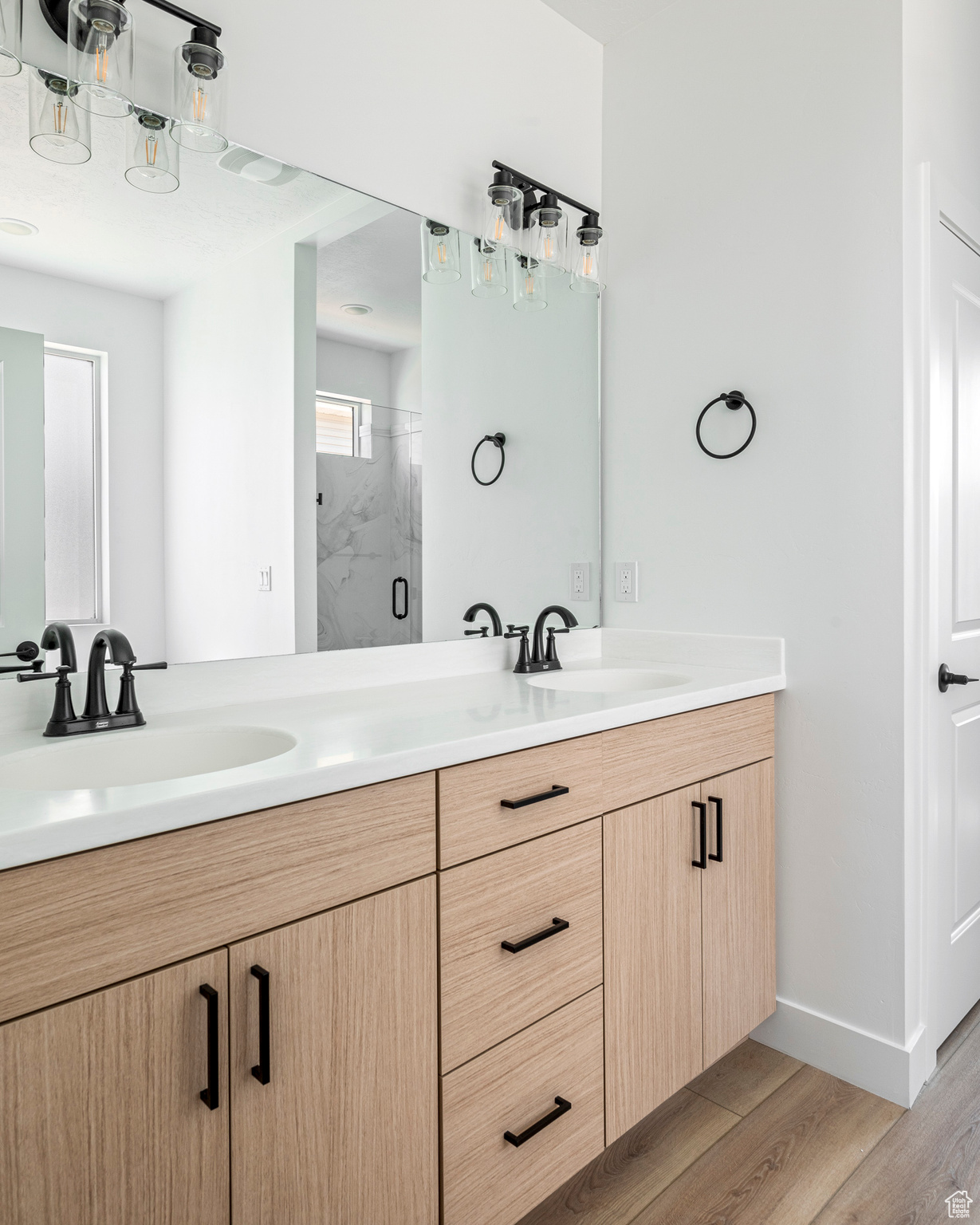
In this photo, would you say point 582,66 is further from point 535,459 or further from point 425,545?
point 425,545

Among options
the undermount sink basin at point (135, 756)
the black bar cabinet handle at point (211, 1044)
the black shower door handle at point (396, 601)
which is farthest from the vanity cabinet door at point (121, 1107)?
the black shower door handle at point (396, 601)

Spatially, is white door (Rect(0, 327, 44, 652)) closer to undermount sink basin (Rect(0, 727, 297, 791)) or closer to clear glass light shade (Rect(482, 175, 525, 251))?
undermount sink basin (Rect(0, 727, 297, 791))

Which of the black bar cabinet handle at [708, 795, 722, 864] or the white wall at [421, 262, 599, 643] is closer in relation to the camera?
the black bar cabinet handle at [708, 795, 722, 864]

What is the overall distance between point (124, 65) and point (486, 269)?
36.0 inches

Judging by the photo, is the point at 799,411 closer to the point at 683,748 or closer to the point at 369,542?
the point at 683,748

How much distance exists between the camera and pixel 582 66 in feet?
7.19

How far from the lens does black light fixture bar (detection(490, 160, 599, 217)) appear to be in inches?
74.2

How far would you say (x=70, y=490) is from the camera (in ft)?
4.34

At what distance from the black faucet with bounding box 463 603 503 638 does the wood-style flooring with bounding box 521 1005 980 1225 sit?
1.14 m

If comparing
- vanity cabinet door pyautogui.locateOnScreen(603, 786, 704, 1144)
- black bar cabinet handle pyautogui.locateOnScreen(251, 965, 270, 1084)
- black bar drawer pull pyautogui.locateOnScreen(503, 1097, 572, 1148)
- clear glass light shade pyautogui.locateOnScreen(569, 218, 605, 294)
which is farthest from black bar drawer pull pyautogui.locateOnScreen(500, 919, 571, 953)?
clear glass light shade pyautogui.locateOnScreen(569, 218, 605, 294)

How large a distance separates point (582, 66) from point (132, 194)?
1.46 meters

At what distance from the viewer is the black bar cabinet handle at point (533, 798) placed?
122 cm

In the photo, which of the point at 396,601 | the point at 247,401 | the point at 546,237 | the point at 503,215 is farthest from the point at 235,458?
the point at 546,237

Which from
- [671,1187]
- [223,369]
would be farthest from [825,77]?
[671,1187]
